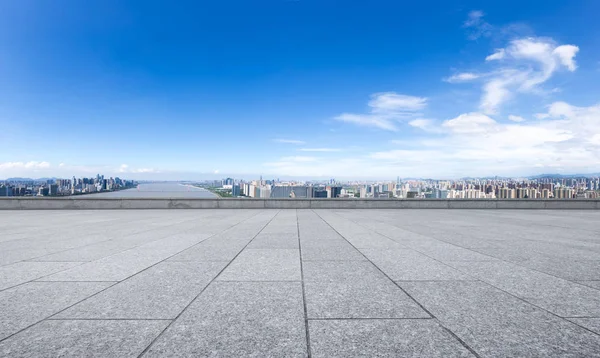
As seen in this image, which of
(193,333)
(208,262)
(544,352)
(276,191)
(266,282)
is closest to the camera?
(544,352)

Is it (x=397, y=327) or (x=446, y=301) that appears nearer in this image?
(x=397, y=327)

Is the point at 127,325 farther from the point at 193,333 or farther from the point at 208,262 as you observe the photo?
the point at 208,262

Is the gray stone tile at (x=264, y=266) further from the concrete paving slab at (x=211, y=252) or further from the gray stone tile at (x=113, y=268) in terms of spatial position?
the gray stone tile at (x=113, y=268)

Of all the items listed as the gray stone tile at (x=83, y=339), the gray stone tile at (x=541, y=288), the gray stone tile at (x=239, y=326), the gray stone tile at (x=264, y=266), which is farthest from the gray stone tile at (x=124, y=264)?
the gray stone tile at (x=541, y=288)

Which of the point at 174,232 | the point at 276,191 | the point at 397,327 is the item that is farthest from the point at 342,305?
the point at 276,191

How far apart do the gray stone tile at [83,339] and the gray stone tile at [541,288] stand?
4.80m

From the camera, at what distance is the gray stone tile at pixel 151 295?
367 centimetres

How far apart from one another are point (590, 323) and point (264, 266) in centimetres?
471

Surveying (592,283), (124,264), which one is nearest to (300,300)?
(124,264)

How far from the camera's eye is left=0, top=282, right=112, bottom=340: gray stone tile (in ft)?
11.3

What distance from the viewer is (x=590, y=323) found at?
3.38m

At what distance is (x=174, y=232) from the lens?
1043 centimetres

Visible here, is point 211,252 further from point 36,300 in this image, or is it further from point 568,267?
point 568,267

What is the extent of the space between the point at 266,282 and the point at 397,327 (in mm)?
2300
